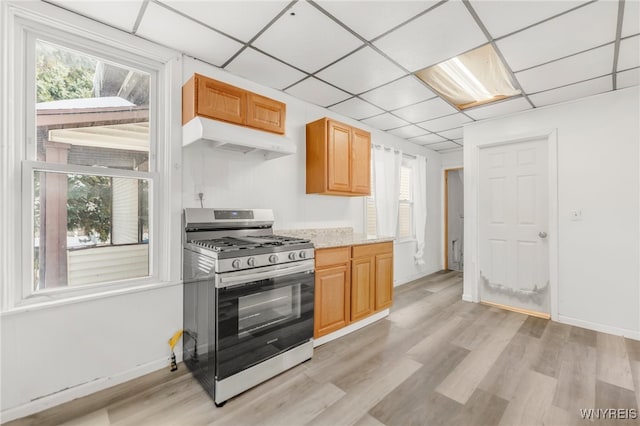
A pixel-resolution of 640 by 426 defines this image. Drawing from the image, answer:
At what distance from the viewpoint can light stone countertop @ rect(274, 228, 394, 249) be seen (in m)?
2.94

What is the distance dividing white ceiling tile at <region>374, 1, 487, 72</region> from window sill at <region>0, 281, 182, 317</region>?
2695 mm

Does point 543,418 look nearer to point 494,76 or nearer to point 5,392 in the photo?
point 494,76

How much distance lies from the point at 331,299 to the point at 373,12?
2.40 m

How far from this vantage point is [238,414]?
1793 millimetres

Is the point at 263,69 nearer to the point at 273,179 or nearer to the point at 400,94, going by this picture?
the point at 273,179

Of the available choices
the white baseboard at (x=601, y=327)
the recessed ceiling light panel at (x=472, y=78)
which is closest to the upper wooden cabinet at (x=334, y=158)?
the recessed ceiling light panel at (x=472, y=78)

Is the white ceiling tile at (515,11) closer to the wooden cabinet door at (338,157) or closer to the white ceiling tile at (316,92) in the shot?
the white ceiling tile at (316,92)

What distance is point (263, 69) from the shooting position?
266cm

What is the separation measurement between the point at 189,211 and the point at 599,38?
11.6ft

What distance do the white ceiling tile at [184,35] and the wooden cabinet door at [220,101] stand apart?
11.5 inches

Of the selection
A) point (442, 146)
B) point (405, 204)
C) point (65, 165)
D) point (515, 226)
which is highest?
point (442, 146)

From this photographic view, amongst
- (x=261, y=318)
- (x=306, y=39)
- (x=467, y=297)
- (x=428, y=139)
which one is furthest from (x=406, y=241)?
(x=306, y=39)

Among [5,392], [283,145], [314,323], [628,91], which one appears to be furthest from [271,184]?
[628,91]

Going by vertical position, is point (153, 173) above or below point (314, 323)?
above
